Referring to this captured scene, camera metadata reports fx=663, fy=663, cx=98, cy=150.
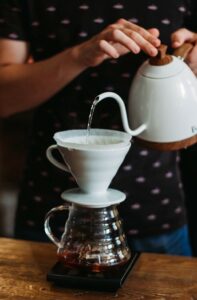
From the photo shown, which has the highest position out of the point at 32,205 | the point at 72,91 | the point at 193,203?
the point at 72,91

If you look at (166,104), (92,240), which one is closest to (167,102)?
(166,104)

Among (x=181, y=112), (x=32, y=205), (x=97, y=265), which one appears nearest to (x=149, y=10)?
(x=181, y=112)

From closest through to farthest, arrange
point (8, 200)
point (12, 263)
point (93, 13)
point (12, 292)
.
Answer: point (12, 292) → point (12, 263) → point (93, 13) → point (8, 200)

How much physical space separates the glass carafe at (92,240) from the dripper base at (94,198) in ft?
0.07

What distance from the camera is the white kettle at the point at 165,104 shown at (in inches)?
45.9

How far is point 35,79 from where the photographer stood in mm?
1438

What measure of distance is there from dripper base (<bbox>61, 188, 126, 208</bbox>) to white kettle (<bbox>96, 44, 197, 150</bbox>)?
128mm

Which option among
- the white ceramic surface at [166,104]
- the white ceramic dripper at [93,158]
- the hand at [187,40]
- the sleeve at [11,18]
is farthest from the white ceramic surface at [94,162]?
the sleeve at [11,18]

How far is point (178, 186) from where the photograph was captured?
5.06ft

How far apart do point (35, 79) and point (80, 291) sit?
54 cm

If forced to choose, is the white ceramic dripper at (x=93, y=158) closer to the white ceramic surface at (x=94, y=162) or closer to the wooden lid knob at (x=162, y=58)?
the white ceramic surface at (x=94, y=162)

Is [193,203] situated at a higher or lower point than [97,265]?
lower

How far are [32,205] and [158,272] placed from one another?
464 mm

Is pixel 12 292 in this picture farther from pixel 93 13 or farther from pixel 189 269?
pixel 93 13
